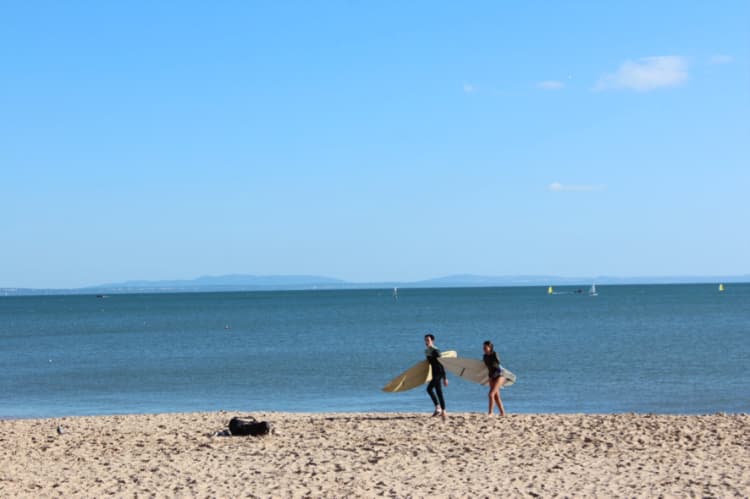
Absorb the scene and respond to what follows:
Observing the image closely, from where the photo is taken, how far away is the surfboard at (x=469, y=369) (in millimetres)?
16578

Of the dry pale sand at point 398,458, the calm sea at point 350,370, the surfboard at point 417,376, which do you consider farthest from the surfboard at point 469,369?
the calm sea at point 350,370

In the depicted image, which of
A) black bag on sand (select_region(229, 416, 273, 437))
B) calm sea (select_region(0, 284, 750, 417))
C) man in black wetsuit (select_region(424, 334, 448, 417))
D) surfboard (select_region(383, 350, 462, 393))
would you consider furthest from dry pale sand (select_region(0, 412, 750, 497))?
calm sea (select_region(0, 284, 750, 417))

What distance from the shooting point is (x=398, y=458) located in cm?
1305

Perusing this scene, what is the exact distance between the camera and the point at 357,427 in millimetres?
16156

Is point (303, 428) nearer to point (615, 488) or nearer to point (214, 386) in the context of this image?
point (615, 488)

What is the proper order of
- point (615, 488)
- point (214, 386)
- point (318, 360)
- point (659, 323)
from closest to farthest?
point (615, 488) → point (214, 386) → point (318, 360) → point (659, 323)

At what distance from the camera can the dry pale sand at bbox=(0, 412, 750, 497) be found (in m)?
11.2

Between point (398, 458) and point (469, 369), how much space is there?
4.00 m

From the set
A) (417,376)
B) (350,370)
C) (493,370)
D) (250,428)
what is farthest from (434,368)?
(350,370)

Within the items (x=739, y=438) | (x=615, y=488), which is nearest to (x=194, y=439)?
(x=615, y=488)

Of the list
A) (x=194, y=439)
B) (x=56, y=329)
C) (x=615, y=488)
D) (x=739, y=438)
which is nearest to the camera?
(x=615, y=488)

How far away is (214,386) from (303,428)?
14759 mm

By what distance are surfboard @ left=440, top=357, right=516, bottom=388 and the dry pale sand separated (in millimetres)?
762

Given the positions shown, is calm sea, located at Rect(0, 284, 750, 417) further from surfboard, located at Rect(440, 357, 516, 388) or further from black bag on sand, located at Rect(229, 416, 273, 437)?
black bag on sand, located at Rect(229, 416, 273, 437)
